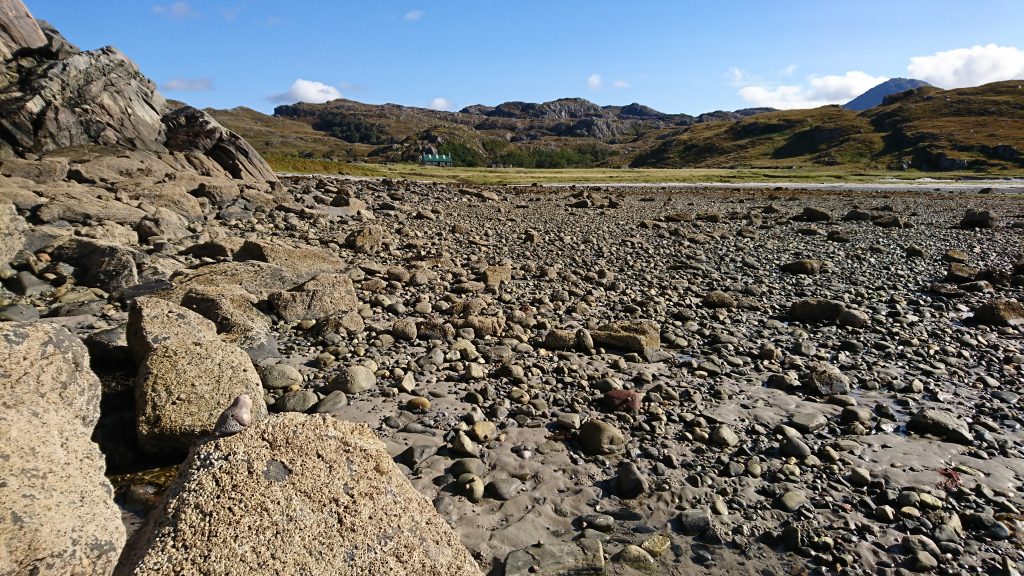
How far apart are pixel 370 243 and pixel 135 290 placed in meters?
8.30

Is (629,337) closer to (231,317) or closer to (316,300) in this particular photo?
(316,300)

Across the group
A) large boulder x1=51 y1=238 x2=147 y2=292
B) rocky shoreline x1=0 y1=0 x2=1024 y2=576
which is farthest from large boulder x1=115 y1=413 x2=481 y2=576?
large boulder x1=51 y1=238 x2=147 y2=292

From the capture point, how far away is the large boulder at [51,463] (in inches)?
132

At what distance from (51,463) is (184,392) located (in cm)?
165

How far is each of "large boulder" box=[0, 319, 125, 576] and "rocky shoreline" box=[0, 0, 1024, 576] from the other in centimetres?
2

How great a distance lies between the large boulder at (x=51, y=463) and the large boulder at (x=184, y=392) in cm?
47

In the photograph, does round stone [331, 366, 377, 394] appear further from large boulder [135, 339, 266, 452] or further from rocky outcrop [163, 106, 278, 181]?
rocky outcrop [163, 106, 278, 181]

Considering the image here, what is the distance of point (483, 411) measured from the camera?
728cm

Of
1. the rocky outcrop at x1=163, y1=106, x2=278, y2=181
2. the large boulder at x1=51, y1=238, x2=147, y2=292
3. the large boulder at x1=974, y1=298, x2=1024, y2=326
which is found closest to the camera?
the large boulder at x1=51, y1=238, x2=147, y2=292

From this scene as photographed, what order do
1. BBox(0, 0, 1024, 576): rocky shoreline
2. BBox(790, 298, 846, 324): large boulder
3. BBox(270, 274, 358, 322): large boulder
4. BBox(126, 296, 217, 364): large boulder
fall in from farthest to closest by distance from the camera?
BBox(790, 298, 846, 324): large boulder, BBox(270, 274, 358, 322): large boulder, BBox(126, 296, 217, 364): large boulder, BBox(0, 0, 1024, 576): rocky shoreline

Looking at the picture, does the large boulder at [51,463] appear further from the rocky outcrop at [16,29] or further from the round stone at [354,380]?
the rocky outcrop at [16,29]

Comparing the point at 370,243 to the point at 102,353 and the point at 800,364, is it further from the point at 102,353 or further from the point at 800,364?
the point at 800,364

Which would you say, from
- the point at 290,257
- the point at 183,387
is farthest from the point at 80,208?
the point at 183,387

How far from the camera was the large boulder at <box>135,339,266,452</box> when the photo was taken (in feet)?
17.9
